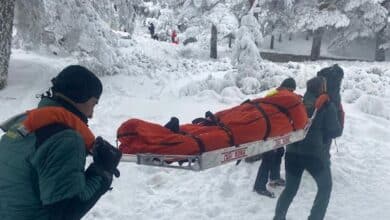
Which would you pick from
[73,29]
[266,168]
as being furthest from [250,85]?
[266,168]

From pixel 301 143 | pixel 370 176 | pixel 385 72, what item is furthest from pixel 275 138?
pixel 385 72

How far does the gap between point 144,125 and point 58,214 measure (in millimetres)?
1640

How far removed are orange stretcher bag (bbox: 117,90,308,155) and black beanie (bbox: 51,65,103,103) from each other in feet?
4.22

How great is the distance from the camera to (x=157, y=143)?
404 cm

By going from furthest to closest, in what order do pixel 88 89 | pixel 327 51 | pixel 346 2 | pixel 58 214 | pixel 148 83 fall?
pixel 327 51, pixel 346 2, pixel 148 83, pixel 88 89, pixel 58 214

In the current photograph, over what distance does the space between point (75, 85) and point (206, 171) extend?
5.58 m

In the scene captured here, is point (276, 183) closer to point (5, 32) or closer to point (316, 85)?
point (316, 85)

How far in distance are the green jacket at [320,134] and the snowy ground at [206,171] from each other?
146 centimetres

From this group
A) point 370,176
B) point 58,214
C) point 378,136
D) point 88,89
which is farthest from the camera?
point 378,136

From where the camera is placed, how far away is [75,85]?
9.07 feet

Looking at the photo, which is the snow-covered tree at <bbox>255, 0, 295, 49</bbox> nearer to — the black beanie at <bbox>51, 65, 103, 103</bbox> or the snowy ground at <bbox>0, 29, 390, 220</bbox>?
the snowy ground at <bbox>0, 29, 390, 220</bbox>

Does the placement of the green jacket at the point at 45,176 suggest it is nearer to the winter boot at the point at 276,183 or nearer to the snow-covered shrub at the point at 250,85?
the winter boot at the point at 276,183

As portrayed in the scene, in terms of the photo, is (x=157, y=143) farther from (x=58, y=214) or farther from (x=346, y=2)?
(x=346, y=2)

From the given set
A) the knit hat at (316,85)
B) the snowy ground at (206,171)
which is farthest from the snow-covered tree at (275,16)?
the knit hat at (316,85)
